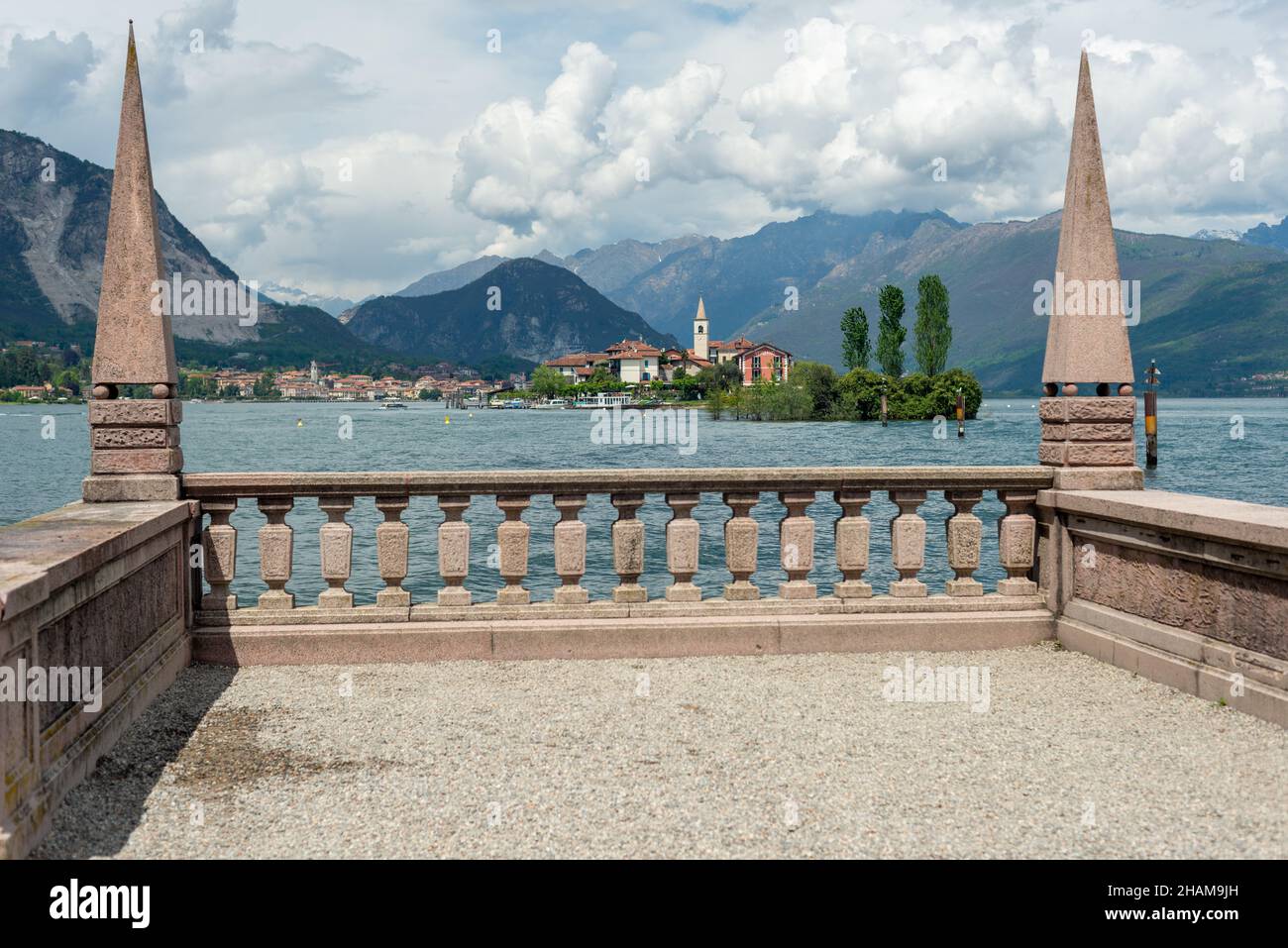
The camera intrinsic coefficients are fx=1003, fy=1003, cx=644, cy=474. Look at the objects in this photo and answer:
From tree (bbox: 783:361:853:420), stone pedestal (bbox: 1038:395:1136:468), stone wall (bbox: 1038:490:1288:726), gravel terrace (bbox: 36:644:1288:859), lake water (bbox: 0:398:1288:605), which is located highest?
tree (bbox: 783:361:853:420)

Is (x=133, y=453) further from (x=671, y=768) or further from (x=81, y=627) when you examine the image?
(x=671, y=768)

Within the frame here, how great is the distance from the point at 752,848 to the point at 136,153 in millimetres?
6713

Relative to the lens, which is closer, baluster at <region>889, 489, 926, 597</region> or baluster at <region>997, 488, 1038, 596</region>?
baluster at <region>889, 489, 926, 597</region>

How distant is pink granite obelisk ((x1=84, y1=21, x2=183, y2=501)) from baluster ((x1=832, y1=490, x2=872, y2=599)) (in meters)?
5.23

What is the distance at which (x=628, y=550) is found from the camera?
801 centimetres

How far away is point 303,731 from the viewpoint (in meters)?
6.18

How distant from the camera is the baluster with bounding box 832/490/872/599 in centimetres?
816

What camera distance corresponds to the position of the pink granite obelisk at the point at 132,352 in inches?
295

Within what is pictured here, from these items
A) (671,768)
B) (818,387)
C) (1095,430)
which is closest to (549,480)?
(671,768)

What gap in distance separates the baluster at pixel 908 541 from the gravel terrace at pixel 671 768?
108 centimetres

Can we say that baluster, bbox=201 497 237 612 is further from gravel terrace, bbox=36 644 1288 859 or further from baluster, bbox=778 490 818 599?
baluster, bbox=778 490 818 599

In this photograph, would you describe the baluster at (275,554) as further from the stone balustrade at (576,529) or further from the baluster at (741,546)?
the baluster at (741,546)

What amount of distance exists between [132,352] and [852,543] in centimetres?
578

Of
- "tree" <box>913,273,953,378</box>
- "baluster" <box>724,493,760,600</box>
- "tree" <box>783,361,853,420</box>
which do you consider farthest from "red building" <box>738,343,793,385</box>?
"baluster" <box>724,493,760,600</box>
